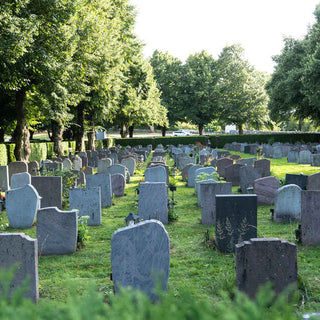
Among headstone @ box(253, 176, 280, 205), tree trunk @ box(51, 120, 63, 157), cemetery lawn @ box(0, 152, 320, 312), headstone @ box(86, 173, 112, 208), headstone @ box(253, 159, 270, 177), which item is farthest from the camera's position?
tree trunk @ box(51, 120, 63, 157)

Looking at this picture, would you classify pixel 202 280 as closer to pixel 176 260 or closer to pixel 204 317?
pixel 176 260

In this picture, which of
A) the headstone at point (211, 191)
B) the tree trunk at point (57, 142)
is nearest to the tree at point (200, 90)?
the tree trunk at point (57, 142)

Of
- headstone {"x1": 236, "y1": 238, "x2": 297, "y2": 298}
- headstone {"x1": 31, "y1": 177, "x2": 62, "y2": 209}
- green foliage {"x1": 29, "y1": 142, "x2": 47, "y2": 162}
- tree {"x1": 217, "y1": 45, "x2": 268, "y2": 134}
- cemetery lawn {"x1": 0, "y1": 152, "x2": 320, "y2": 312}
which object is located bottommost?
cemetery lawn {"x1": 0, "y1": 152, "x2": 320, "y2": 312}

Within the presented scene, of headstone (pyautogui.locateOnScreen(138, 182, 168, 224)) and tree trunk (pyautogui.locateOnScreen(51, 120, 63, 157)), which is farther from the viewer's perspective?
tree trunk (pyautogui.locateOnScreen(51, 120, 63, 157))

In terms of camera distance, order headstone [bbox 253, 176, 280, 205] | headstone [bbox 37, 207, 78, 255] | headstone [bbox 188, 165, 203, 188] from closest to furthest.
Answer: headstone [bbox 37, 207, 78, 255] → headstone [bbox 253, 176, 280, 205] → headstone [bbox 188, 165, 203, 188]

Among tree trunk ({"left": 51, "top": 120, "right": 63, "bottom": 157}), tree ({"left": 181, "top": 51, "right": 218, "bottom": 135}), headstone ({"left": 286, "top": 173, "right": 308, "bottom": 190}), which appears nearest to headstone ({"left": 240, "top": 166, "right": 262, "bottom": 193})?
headstone ({"left": 286, "top": 173, "right": 308, "bottom": 190})

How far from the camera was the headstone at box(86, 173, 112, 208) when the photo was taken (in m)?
12.7

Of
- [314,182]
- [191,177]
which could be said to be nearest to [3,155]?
[191,177]

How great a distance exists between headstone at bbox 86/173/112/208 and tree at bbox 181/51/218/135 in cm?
4776

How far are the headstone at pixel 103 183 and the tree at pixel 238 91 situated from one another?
48.4 meters

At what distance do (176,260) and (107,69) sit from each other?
2231 cm

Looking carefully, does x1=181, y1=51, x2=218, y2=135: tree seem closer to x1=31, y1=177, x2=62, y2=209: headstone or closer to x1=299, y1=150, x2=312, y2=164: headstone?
x1=299, y1=150, x2=312, y2=164: headstone

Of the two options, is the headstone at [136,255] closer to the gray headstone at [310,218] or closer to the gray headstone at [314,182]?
the gray headstone at [310,218]

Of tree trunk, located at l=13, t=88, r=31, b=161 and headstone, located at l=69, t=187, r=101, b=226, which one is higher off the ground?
tree trunk, located at l=13, t=88, r=31, b=161
